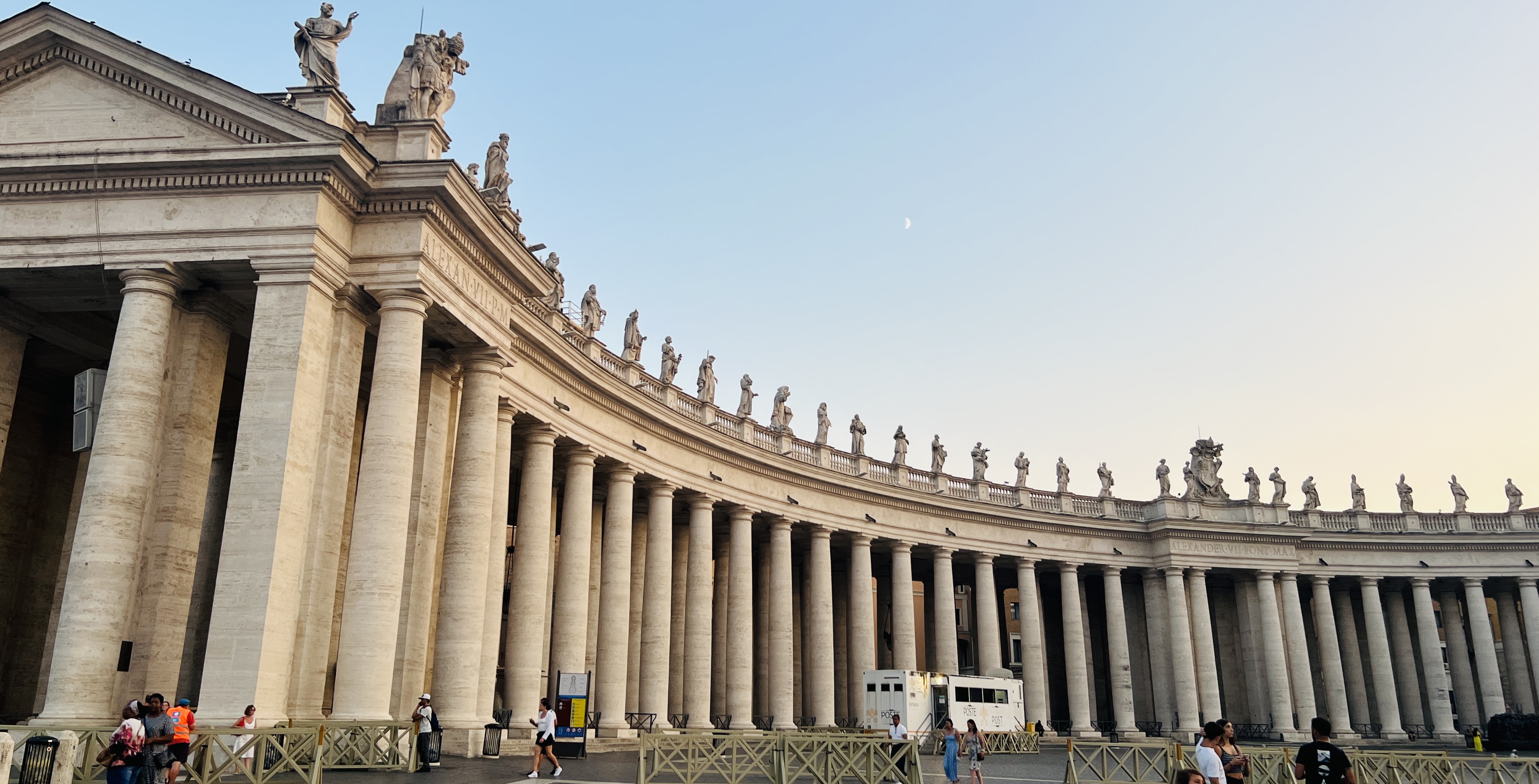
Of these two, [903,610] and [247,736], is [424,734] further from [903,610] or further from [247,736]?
[903,610]

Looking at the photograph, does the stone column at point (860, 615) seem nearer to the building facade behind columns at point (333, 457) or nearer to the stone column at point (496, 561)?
the building facade behind columns at point (333, 457)

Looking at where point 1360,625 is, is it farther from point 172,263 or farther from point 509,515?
point 172,263

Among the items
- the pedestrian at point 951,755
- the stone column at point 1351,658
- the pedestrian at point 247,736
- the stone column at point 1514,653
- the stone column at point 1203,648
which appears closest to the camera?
the pedestrian at point 247,736

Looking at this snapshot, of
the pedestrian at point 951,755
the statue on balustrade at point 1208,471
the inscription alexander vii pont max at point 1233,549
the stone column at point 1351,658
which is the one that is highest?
the statue on balustrade at point 1208,471

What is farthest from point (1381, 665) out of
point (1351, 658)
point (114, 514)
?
point (114, 514)

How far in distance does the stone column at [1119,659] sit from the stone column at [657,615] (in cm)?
2755

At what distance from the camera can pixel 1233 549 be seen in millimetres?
71750

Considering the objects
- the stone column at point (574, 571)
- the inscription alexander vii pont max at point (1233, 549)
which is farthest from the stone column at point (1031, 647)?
the stone column at point (574, 571)

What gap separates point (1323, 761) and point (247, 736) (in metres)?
20.5

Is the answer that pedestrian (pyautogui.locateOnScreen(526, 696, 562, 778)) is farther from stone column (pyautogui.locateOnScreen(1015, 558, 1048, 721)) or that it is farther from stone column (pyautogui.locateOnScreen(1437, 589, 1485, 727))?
stone column (pyautogui.locateOnScreen(1437, 589, 1485, 727))

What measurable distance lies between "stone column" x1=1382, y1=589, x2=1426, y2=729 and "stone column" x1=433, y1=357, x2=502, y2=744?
68.2 meters

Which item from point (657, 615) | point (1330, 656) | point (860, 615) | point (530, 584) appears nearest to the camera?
point (530, 584)

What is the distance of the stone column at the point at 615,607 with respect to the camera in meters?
43.7

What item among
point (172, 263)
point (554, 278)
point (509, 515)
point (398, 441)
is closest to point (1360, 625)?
Answer: point (509, 515)
